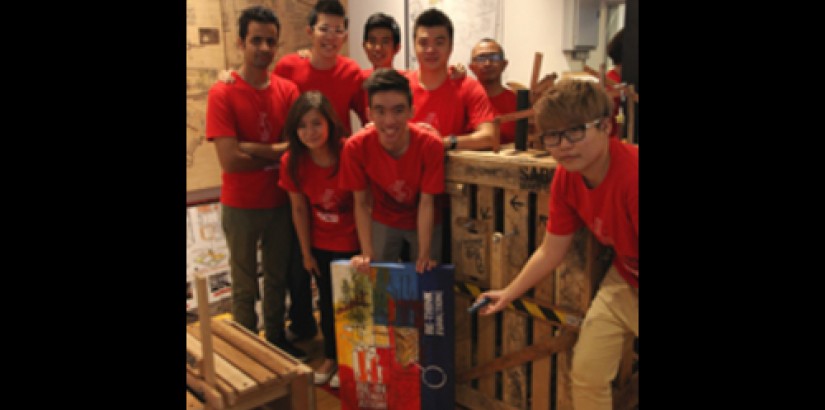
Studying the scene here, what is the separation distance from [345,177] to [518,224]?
97 centimetres

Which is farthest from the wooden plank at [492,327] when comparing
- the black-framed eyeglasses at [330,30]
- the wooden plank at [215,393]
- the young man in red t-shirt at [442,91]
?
the black-framed eyeglasses at [330,30]

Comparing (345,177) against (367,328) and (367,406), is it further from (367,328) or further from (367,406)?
(367,406)

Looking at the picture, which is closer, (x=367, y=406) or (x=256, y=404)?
(x=256, y=404)

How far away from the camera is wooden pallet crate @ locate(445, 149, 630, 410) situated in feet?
9.46

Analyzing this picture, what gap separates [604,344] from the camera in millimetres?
2570

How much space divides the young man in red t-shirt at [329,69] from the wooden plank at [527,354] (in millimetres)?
1685

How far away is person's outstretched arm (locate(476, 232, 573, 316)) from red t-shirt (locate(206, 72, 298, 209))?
169cm

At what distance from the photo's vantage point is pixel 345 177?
3.38 meters

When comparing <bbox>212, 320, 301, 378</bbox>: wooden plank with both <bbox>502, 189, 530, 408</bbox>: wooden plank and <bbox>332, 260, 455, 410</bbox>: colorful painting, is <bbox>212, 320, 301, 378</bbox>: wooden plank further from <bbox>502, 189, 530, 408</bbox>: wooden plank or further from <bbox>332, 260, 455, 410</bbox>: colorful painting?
<bbox>502, 189, 530, 408</bbox>: wooden plank

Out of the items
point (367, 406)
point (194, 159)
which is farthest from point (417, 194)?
point (194, 159)

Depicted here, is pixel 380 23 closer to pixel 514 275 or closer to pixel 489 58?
pixel 489 58

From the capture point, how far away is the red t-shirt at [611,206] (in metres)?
2.35

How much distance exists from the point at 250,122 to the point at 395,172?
1.11m

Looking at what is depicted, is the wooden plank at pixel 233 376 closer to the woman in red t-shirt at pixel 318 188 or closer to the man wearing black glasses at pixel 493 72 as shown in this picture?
the woman in red t-shirt at pixel 318 188
